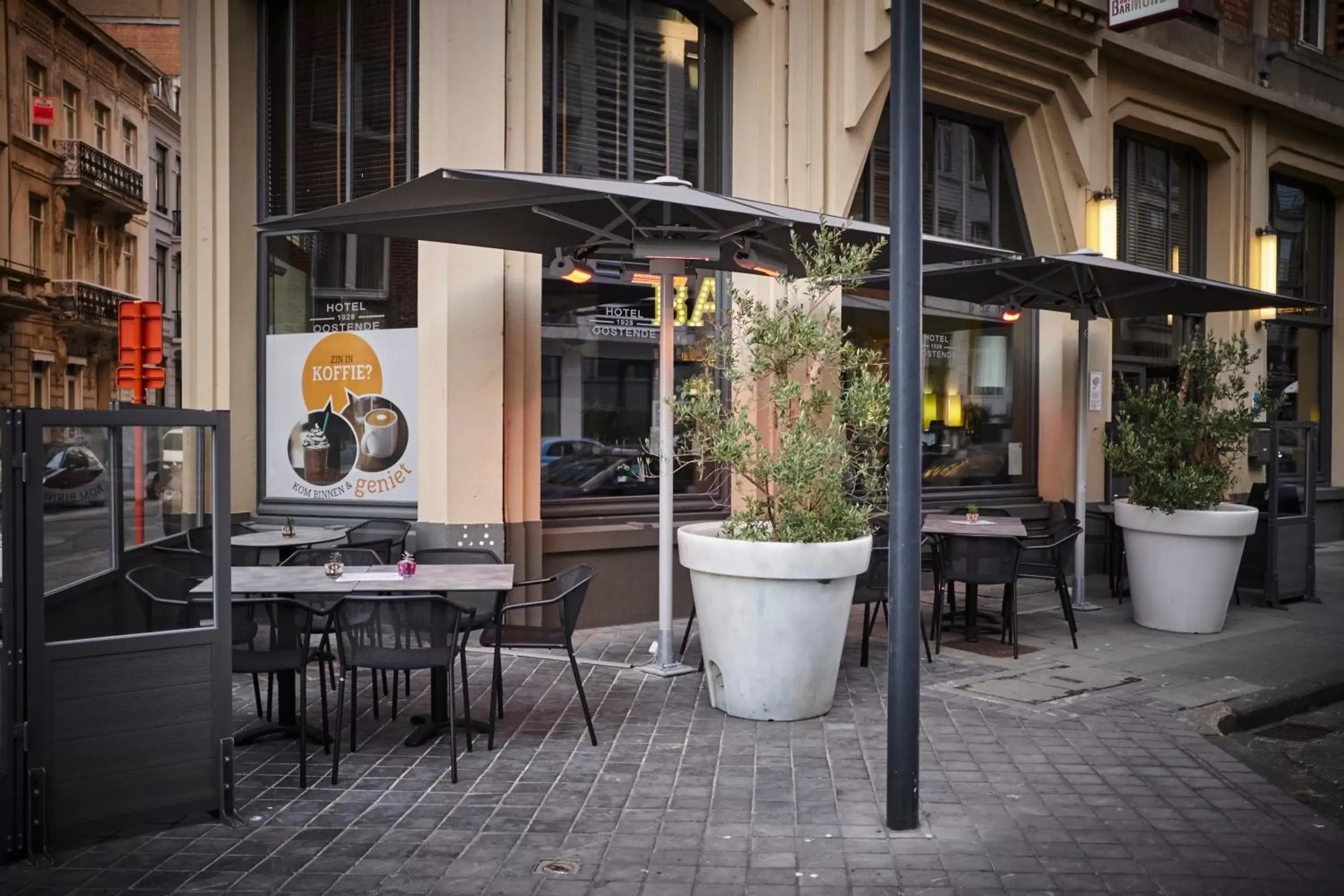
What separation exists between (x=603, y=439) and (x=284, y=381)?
261 cm

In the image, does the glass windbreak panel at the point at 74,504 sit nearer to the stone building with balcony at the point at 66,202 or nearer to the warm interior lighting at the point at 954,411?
the warm interior lighting at the point at 954,411

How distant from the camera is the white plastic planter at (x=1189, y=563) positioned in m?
8.94

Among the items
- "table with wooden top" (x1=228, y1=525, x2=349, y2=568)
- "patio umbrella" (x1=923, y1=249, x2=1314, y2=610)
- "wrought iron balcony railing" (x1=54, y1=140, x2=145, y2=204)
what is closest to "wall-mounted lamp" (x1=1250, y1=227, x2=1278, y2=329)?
"patio umbrella" (x1=923, y1=249, x2=1314, y2=610)

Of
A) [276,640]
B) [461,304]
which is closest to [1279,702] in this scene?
[276,640]

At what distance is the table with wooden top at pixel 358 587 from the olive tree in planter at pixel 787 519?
127 cm

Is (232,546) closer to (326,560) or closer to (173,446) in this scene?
(326,560)

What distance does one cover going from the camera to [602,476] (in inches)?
364

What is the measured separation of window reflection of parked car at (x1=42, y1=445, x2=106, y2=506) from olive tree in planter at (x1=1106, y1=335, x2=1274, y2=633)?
771 centimetres

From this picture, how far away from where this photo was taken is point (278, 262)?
30.5 ft

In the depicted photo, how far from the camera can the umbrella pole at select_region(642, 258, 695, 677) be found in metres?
7.34

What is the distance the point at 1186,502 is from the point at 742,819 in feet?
19.4

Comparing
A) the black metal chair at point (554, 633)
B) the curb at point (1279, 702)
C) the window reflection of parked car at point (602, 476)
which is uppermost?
the window reflection of parked car at point (602, 476)

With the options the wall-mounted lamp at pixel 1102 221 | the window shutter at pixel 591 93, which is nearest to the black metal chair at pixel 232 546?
the window shutter at pixel 591 93

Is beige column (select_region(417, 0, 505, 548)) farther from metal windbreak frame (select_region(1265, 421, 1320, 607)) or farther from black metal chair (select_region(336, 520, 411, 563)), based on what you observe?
metal windbreak frame (select_region(1265, 421, 1320, 607))
